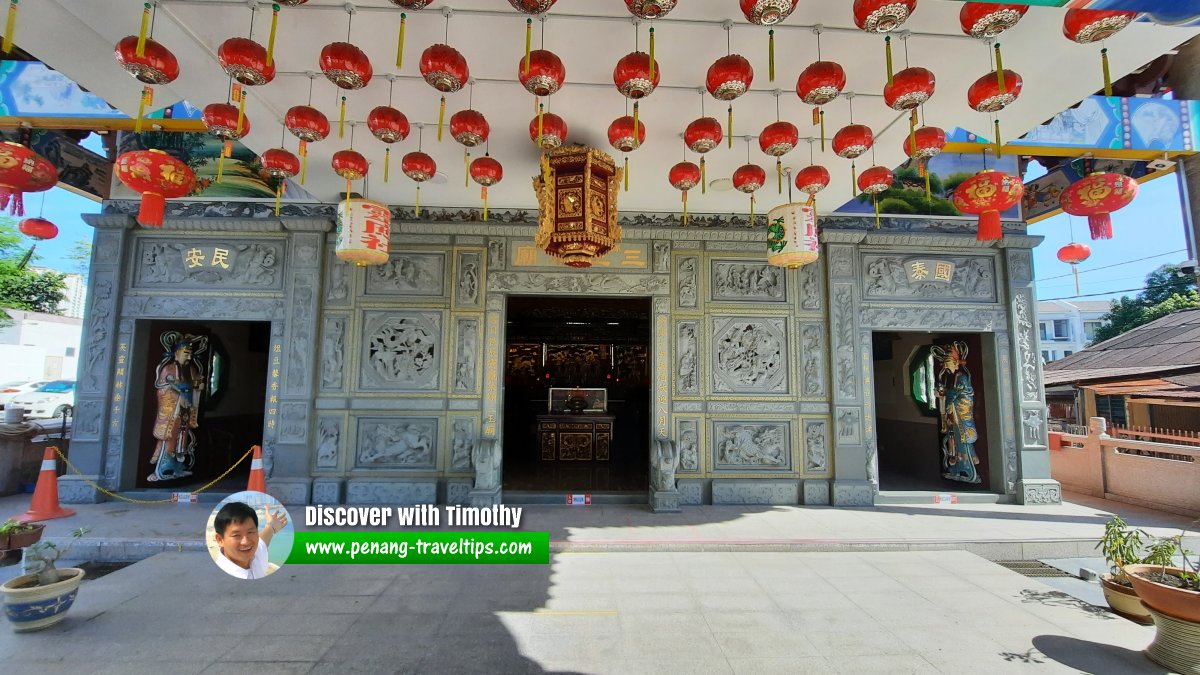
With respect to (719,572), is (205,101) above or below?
above

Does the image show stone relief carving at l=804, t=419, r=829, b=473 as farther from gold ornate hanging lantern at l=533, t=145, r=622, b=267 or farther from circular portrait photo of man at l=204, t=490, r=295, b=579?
circular portrait photo of man at l=204, t=490, r=295, b=579

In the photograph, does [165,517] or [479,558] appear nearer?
[479,558]

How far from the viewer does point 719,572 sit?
4477mm

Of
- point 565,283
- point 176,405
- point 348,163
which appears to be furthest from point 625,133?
point 176,405

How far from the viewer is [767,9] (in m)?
2.82

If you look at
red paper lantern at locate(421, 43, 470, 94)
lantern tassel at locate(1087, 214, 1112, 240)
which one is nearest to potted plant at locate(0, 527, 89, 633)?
red paper lantern at locate(421, 43, 470, 94)

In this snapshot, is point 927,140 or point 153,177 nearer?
point 153,177

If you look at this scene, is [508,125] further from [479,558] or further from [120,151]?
[120,151]

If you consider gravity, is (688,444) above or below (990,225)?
below

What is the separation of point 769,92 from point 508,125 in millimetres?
2519

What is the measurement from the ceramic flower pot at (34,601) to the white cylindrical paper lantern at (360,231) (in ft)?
10.8

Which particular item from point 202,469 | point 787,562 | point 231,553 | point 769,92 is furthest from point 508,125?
point 202,469

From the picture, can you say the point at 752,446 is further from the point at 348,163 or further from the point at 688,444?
the point at 348,163

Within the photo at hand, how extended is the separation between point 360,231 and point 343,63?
220 cm
